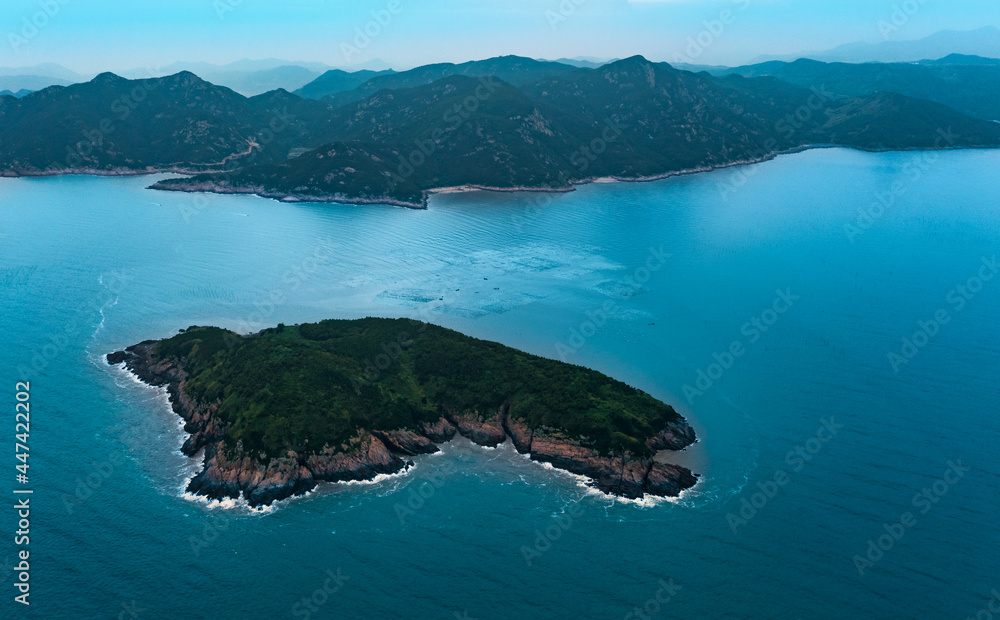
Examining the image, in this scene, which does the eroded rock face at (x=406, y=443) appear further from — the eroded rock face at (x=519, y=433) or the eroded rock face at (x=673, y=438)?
the eroded rock face at (x=673, y=438)

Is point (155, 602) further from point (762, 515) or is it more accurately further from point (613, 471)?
point (762, 515)

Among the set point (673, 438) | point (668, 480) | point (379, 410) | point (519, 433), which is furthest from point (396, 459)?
point (673, 438)

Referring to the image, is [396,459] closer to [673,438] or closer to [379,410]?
[379,410]

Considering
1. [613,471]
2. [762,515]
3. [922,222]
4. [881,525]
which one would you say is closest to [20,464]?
[613,471]

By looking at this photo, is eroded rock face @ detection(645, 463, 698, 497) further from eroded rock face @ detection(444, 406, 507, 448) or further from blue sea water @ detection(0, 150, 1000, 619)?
eroded rock face @ detection(444, 406, 507, 448)

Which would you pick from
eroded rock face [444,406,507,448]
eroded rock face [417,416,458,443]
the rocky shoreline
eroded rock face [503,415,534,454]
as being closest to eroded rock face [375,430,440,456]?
the rocky shoreline

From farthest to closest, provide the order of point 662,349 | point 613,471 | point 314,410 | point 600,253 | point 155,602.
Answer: point 600,253, point 662,349, point 314,410, point 613,471, point 155,602
